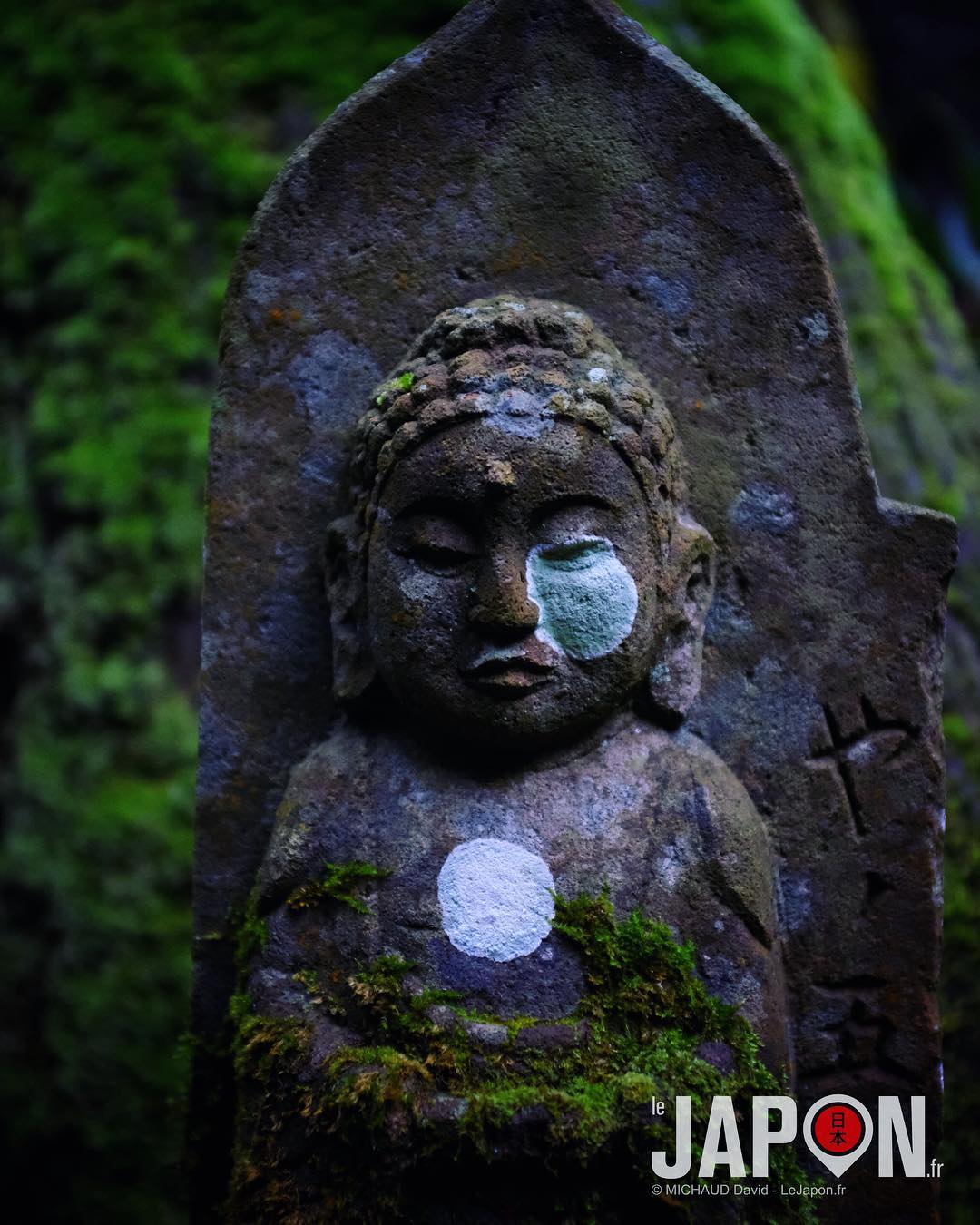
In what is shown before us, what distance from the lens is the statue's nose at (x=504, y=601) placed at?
2223 mm

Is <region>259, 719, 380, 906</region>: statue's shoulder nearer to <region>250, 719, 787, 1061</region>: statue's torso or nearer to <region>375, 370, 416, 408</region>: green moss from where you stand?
<region>250, 719, 787, 1061</region>: statue's torso

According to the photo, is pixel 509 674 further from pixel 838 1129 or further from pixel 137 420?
pixel 137 420

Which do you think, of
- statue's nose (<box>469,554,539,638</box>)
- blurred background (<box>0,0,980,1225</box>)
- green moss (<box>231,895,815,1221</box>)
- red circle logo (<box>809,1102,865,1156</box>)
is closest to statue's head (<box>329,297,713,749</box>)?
statue's nose (<box>469,554,539,638</box>)

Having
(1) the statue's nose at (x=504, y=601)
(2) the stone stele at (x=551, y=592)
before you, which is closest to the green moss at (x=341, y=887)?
(2) the stone stele at (x=551, y=592)

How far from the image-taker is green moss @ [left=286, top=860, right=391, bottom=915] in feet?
7.64

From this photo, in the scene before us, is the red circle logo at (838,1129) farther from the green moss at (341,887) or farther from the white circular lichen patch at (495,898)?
the green moss at (341,887)

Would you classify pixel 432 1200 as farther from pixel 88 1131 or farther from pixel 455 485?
pixel 88 1131

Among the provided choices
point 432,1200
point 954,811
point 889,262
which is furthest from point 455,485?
point 889,262

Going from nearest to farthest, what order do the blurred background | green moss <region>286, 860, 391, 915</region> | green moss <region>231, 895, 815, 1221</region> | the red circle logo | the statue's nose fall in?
green moss <region>231, 895, 815, 1221</region> → the statue's nose → green moss <region>286, 860, 391, 915</region> → the red circle logo → the blurred background

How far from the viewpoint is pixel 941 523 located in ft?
8.61

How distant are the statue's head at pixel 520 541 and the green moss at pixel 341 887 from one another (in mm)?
316

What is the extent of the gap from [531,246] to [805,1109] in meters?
2.01

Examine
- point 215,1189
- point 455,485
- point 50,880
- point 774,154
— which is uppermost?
point 774,154

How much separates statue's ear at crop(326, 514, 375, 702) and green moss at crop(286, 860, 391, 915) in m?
0.38
